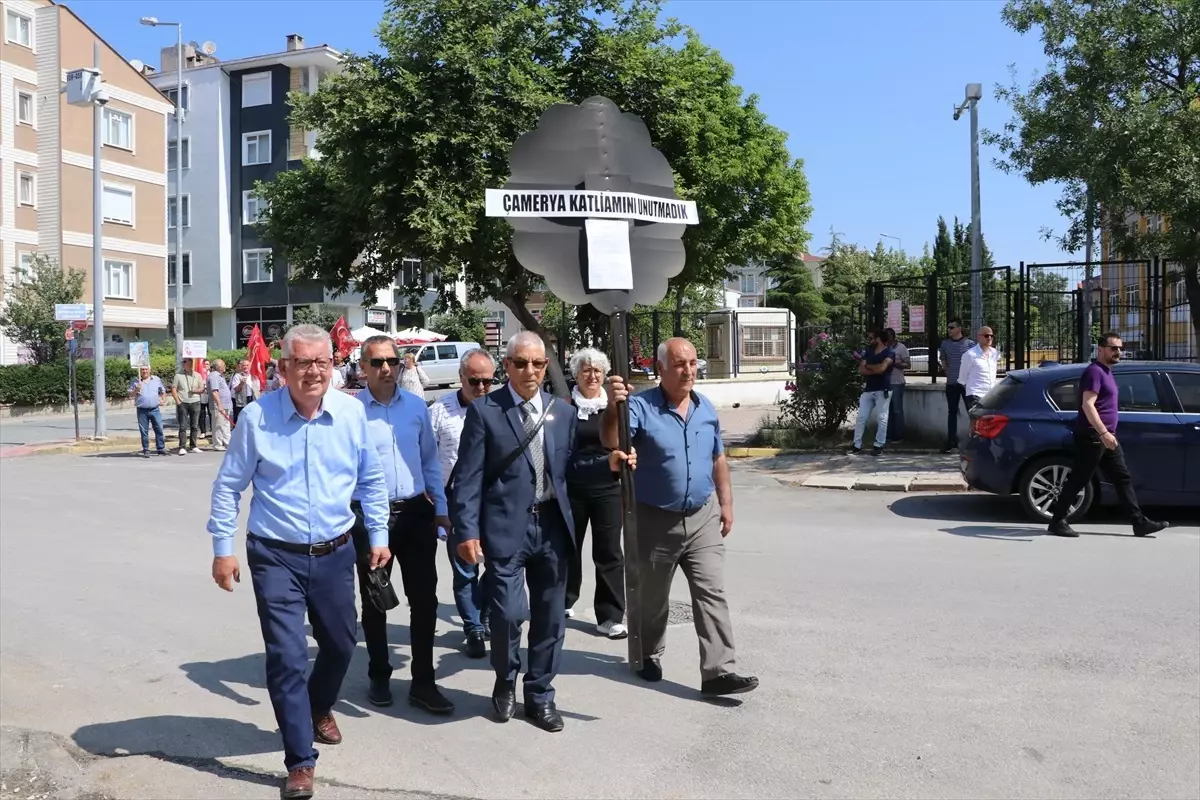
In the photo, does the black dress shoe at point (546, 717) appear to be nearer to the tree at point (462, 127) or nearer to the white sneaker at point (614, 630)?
the white sneaker at point (614, 630)

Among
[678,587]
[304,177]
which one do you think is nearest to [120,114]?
[304,177]

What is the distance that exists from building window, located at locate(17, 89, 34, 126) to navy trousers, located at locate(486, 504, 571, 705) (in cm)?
4270

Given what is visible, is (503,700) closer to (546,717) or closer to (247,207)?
(546,717)

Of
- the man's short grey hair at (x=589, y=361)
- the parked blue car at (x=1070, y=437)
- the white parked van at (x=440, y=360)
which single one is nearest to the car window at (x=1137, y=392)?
the parked blue car at (x=1070, y=437)

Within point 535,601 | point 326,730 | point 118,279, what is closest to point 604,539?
point 535,601

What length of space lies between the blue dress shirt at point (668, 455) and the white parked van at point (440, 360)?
39.1m

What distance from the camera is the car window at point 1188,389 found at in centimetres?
1062

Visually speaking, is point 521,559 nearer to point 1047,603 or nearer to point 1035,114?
point 1047,603

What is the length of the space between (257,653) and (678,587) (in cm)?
324

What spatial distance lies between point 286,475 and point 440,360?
4087cm

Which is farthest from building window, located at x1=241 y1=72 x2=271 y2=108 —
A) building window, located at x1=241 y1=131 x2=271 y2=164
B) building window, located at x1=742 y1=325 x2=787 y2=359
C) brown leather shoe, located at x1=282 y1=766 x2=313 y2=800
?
brown leather shoe, located at x1=282 y1=766 x2=313 y2=800

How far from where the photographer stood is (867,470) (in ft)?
48.8

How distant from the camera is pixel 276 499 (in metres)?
4.44

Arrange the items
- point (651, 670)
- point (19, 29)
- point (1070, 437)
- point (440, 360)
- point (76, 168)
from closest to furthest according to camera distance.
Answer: point (651, 670) → point (1070, 437) → point (19, 29) → point (76, 168) → point (440, 360)
